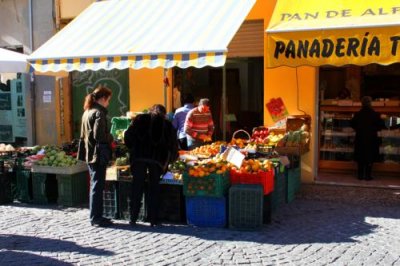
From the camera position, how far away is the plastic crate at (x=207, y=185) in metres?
6.29

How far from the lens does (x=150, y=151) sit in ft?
21.3

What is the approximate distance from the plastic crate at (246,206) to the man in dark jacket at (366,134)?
398 centimetres

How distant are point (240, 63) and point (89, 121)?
5.00m

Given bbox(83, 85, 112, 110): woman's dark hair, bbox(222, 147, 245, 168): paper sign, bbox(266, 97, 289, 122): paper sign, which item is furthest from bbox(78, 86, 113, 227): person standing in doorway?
bbox(266, 97, 289, 122): paper sign

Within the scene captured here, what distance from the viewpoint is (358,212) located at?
7.11 meters

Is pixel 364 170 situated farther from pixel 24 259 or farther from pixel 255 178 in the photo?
pixel 24 259

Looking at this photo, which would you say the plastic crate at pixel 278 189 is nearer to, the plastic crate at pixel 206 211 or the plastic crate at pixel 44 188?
the plastic crate at pixel 206 211

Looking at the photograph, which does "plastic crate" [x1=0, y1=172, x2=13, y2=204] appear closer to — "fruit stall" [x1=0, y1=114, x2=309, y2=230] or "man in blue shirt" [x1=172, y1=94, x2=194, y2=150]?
"fruit stall" [x1=0, y1=114, x2=309, y2=230]

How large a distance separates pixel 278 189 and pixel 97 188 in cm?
266

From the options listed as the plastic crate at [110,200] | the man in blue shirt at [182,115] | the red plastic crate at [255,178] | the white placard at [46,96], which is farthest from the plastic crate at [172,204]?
the white placard at [46,96]

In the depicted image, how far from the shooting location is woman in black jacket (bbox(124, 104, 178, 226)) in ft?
21.1

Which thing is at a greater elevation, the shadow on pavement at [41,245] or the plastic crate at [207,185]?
the plastic crate at [207,185]

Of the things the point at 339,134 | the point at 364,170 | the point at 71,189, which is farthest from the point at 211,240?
the point at 339,134

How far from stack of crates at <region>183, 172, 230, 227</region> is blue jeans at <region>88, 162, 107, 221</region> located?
1105 mm
